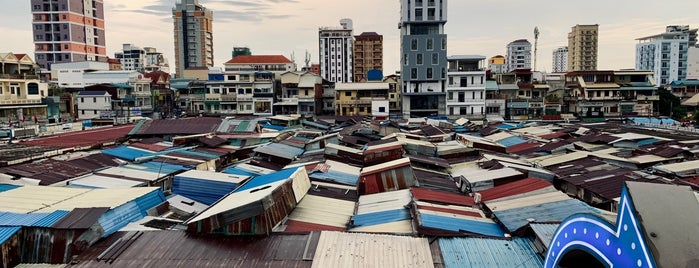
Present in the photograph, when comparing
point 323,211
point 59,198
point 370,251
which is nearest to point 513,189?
point 323,211

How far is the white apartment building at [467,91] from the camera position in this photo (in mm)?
65562

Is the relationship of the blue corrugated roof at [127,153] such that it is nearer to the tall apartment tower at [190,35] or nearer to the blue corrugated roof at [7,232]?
the blue corrugated roof at [7,232]

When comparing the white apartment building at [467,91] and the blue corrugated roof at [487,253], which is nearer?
the blue corrugated roof at [487,253]

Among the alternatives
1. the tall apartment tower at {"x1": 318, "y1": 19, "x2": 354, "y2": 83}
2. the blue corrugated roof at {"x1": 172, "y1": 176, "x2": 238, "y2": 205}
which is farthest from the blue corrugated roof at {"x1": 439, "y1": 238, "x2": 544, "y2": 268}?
the tall apartment tower at {"x1": 318, "y1": 19, "x2": 354, "y2": 83}

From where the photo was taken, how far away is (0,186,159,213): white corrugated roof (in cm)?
1335

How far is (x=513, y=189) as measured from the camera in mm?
16953

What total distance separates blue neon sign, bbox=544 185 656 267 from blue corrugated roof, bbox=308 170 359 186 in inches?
536

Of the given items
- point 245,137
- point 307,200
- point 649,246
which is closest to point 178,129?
point 245,137

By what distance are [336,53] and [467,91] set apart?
5122 centimetres

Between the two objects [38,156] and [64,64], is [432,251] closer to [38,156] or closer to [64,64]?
[38,156]

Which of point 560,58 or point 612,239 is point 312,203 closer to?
point 612,239

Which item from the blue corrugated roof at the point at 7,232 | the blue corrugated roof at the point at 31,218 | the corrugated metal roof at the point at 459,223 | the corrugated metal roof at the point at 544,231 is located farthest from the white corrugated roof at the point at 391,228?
the blue corrugated roof at the point at 7,232

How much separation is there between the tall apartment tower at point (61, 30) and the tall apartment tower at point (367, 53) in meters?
55.0

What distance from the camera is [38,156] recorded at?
24.4m
